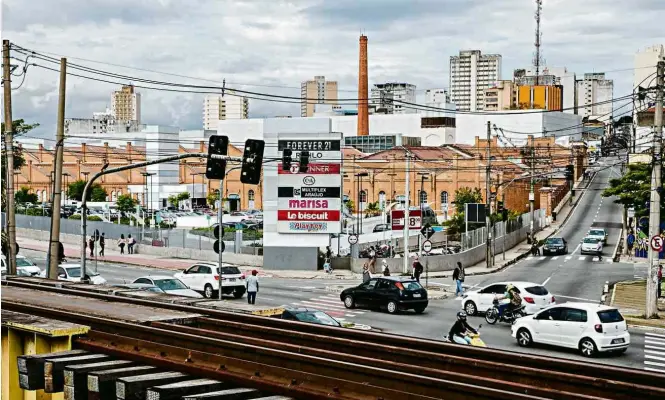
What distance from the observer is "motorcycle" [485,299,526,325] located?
32.9 meters

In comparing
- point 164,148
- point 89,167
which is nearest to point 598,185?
point 164,148

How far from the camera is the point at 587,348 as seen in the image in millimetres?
26547

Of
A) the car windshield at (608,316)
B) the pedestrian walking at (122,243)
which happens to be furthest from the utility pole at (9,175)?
the pedestrian walking at (122,243)

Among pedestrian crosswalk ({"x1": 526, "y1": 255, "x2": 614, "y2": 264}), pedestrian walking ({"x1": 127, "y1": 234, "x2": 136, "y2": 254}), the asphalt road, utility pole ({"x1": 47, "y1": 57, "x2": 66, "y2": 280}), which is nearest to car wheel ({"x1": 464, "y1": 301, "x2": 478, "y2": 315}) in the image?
the asphalt road

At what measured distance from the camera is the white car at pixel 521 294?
112 feet

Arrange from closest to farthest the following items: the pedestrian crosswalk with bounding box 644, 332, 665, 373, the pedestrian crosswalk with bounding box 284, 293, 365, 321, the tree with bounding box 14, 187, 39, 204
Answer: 1. the pedestrian crosswalk with bounding box 644, 332, 665, 373
2. the pedestrian crosswalk with bounding box 284, 293, 365, 321
3. the tree with bounding box 14, 187, 39, 204

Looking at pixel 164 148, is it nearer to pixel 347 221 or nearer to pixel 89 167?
pixel 89 167

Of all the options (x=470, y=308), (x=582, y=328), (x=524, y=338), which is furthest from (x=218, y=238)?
(x=582, y=328)

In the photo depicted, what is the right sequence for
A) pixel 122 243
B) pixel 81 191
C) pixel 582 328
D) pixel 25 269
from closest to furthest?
1. pixel 582 328
2. pixel 25 269
3. pixel 122 243
4. pixel 81 191

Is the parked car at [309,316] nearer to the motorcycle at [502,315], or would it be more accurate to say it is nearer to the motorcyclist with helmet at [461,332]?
the motorcyclist with helmet at [461,332]

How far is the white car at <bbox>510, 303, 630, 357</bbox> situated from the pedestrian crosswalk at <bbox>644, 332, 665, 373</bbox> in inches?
30.6

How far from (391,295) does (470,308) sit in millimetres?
3154

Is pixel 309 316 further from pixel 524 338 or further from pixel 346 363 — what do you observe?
pixel 346 363

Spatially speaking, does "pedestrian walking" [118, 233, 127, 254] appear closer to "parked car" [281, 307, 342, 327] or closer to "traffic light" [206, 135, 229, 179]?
"traffic light" [206, 135, 229, 179]
